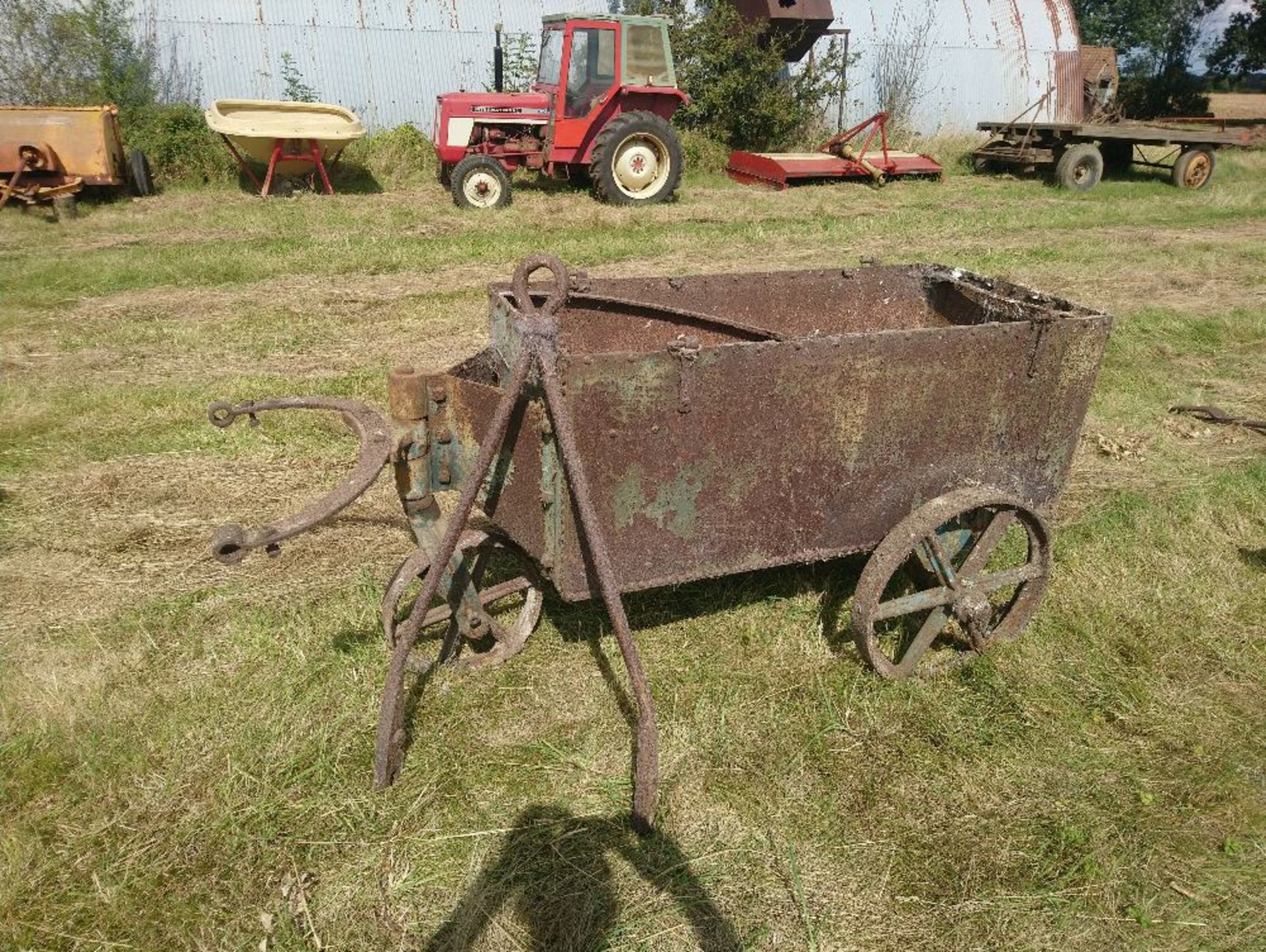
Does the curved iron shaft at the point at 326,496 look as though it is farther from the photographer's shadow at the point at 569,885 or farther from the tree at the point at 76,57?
the tree at the point at 76,57

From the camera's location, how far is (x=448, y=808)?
2730 millimetres

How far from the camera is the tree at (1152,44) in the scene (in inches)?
1004

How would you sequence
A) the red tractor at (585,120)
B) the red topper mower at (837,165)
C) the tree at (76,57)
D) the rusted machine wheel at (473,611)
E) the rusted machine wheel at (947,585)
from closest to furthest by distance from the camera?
the rusted machine wheel at (947,585)
the rusted machine wheel at (473,611)
the red tractor at (585,120)
the tree at (76,57)
the red topper mower at (837,165)

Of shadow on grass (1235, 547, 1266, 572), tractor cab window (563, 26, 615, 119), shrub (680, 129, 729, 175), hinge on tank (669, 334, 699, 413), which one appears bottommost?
shadow on grass (1235, 547, 1266, 572)

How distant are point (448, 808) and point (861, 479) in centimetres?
166

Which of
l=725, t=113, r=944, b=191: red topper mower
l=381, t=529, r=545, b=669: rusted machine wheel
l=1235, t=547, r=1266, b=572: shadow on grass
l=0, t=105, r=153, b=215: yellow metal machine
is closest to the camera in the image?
l=381, t=529, r=545, b=669: rusted machine wheel

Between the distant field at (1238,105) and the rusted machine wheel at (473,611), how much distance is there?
26.4 m

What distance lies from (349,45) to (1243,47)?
→ 28472 millimetres

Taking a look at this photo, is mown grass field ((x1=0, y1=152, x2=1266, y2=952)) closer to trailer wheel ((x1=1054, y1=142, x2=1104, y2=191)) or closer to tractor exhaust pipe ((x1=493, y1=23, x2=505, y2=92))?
tractor exhaust pipe ((x1=493, y1=23, x2=505, y2=92))

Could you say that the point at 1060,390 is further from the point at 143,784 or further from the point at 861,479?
the point at 143,784

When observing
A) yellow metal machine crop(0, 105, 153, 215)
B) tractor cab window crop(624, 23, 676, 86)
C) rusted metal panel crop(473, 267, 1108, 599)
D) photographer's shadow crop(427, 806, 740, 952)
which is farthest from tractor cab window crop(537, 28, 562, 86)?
photographer's shadow crop(427, 806, 740, 952)

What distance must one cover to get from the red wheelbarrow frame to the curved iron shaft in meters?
9.80

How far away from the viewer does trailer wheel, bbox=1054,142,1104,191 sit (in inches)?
569

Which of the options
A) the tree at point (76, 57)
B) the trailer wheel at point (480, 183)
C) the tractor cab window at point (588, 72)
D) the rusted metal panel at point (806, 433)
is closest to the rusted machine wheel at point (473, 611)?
the rusted metal panel at point (806, 433)
